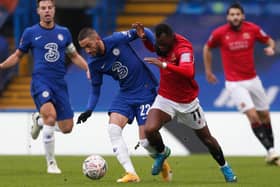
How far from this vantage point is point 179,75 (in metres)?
12.4

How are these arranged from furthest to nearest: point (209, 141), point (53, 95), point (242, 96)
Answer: point (242, 96), point (53, 95), point (209, 141)

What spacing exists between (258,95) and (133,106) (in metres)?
4.31

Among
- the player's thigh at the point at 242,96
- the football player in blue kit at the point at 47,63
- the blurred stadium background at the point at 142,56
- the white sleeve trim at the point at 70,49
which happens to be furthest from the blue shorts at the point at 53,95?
the blurred stadium background at the point at 142,56

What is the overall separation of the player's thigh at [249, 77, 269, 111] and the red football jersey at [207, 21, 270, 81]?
0.14 meters

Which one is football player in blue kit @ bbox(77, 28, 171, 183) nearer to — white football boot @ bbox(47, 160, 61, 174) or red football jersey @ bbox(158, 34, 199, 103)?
red football jersey @ bbox(158, 34, 199, 103)

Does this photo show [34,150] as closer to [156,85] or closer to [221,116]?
[221,116]

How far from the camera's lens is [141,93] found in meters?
13.4

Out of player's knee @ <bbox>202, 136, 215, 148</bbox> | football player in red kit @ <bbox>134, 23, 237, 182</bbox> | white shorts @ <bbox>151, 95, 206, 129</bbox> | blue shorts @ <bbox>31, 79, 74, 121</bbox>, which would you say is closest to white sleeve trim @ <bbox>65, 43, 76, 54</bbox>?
blue shorts @ <bbox>31, 79, 74, 121</bbox>

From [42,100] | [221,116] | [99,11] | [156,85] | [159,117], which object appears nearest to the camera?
[159,117]

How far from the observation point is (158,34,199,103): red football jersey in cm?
1191

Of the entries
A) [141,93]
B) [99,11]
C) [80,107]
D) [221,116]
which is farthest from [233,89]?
[99,11]

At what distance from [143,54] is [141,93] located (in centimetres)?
1170

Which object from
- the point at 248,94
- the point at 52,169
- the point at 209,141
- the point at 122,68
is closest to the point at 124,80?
the point at 122,68

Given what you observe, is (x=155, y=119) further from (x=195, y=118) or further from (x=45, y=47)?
(x=45, y=47)
